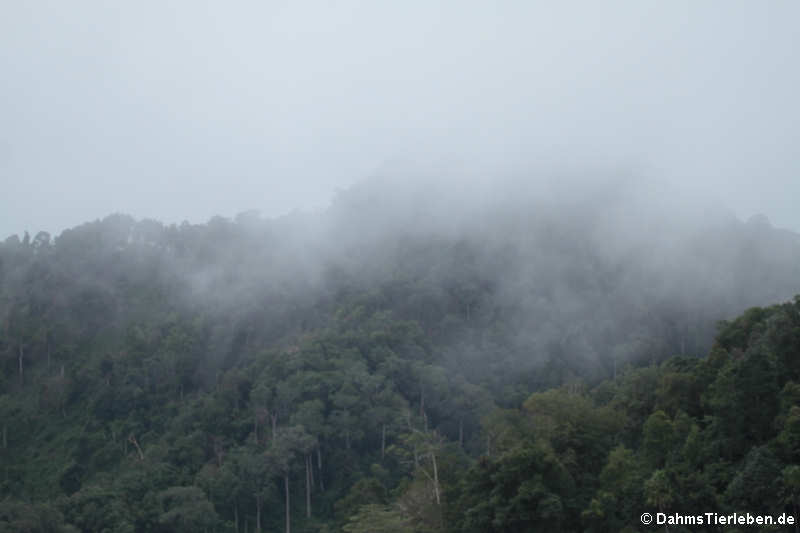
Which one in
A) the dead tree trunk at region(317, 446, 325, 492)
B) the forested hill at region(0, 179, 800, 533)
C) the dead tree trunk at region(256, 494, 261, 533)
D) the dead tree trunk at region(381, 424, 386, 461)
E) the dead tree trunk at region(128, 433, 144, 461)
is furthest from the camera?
the dead tree trunk at region(381, 424, 386, 461)

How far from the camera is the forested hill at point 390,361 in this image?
20.7 metres

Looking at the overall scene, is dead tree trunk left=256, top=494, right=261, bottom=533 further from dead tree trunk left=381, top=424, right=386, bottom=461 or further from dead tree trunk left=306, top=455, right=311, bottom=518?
dead tree trunk left=381, top=424, right=386, bottom=461

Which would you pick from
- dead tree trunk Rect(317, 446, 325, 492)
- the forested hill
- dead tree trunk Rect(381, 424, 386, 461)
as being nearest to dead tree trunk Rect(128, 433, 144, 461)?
the forested hill

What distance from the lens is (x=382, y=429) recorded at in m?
42.3

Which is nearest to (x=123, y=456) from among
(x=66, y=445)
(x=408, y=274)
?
(x=66, y=445)

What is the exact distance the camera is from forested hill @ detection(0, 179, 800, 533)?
2070 centimetres

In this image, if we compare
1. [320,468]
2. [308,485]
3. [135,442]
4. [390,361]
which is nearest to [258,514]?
[308,485]

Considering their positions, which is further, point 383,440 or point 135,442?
point 135,442

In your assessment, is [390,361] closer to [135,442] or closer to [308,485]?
[308,485]

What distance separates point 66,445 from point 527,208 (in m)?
46.0

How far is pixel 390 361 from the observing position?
46.3m

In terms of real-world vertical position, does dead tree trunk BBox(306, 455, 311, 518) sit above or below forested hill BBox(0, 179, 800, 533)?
below

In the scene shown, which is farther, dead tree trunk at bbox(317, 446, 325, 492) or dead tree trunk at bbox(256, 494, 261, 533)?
dead tree trunk at bbox(317, 446, 325, 492)

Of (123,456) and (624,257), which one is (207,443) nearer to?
(123,456)
